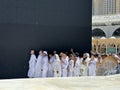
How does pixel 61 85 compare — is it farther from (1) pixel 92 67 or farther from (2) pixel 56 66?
(1) pixel 92 67

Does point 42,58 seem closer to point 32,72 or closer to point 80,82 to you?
point 32,72

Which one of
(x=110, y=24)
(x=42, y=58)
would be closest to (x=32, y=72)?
(x=42, y=58)

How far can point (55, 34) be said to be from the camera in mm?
11938

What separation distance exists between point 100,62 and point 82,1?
2703mm

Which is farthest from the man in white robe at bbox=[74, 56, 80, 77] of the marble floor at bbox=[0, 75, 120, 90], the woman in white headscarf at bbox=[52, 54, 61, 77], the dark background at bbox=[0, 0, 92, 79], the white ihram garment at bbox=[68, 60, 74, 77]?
the marble floor at bbox=[0, 75, 120, 90]

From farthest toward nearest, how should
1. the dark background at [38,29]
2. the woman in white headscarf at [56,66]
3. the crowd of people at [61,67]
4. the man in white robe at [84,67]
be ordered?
the dark background at [38,29] → the man in white robe at [84,67] → the crowd of people at [61,67] → the woman in white headscarf at [56,66]

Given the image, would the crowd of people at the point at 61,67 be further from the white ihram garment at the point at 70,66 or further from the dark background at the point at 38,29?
the dark background at the point at 38,29

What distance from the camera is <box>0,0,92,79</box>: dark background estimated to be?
1114 cm

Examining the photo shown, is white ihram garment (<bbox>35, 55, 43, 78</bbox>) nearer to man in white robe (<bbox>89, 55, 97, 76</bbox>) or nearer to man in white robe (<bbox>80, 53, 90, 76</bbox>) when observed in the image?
man in white robe (<bbox>80, 53, 90, 76</bbox>)

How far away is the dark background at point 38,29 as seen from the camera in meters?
11.1

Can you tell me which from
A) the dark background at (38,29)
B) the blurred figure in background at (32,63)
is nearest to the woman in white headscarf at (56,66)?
the blurred figure in background at (32,63)

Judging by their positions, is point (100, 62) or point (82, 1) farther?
point (82, 1)

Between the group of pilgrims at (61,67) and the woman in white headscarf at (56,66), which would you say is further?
the group of pilgrims at (61,67)

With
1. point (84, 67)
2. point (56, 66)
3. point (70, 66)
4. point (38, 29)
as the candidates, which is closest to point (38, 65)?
point (56, 66)
